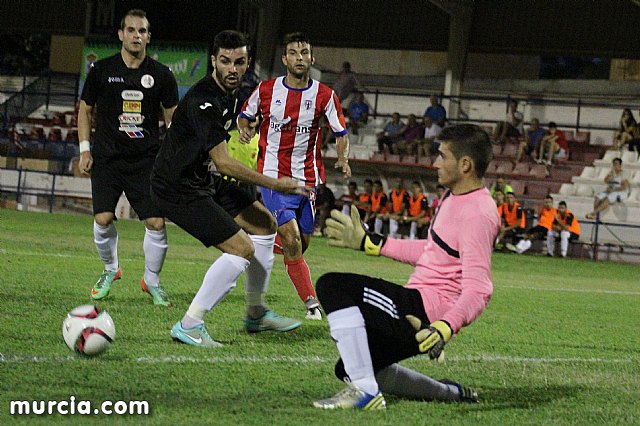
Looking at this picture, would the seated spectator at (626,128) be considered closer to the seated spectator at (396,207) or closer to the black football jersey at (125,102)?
the seated spectator at (396,207)

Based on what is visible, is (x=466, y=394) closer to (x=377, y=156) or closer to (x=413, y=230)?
(x=413, y=230)

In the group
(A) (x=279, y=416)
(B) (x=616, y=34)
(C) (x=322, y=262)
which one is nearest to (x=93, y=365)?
(A) (x=279, y=416)

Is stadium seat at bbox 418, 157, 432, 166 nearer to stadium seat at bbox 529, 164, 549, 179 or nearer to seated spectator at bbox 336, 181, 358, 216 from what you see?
seated spectator at bbox 336, 181, 358, 216

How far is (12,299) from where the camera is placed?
322 inches

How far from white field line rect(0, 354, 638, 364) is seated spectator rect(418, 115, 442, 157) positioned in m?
18.9

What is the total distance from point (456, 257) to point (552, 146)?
21484 mm

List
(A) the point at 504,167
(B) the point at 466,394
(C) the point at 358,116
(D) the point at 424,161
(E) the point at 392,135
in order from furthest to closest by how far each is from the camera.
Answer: (C) the point at 358,116
(E) the point at 392,135
(D) the point at 424,161
(A) the point at 504,167
(B) the point at 466,394

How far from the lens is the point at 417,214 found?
24000mm

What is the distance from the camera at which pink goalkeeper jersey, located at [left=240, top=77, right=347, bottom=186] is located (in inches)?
356

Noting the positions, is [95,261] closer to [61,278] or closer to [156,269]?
[61,278]

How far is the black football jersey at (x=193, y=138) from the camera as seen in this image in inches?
254

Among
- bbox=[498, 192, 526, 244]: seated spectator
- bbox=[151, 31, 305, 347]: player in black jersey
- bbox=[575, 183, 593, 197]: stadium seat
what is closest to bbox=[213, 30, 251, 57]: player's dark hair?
bbox=[151, 31, 305, 347]: player in black jersey

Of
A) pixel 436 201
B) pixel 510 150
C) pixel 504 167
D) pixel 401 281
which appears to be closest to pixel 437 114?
pixel 510 150

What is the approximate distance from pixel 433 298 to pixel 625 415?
1.17 metres
